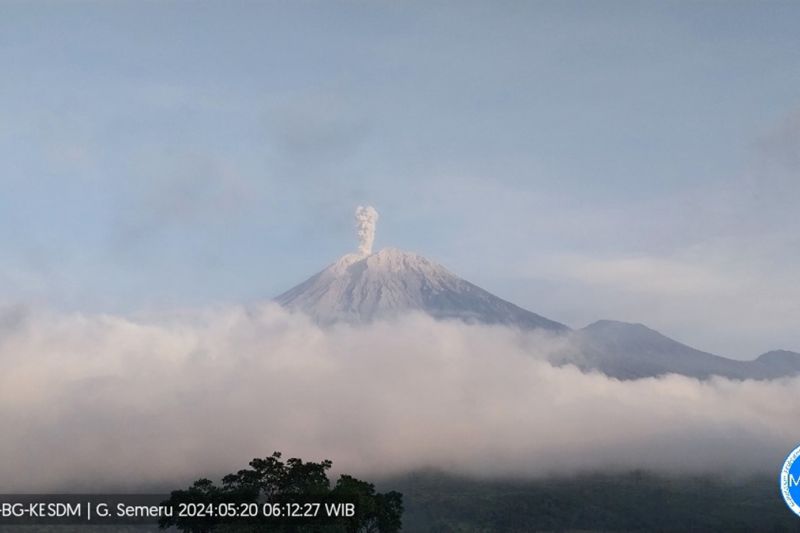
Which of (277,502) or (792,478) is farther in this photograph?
(277,502)

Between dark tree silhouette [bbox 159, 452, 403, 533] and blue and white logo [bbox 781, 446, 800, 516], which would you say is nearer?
blue and white logo [bbox 781, 446, 800, 516]

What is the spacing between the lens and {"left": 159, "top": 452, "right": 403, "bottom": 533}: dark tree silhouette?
3612 inches

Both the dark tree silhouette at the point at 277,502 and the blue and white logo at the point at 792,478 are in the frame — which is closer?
the blue and white logo at the point at 792,478

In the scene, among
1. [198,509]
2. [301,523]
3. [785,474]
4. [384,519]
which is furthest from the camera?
[384,519]

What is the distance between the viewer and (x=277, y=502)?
96.3 metres

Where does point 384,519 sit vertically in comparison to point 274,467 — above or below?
below

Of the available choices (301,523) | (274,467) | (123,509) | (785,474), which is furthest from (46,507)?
(785,474)

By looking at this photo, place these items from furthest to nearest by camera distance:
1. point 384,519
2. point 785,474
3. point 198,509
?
1. point 384,519
2. point 198,509
3. point 785,474

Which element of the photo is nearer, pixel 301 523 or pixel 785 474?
pixel 785 474

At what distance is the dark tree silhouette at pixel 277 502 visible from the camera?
301ft

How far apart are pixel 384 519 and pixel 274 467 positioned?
1647cm

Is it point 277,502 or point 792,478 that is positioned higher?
point 792,478

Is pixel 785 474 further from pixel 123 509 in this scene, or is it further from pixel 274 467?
pixel 123 509

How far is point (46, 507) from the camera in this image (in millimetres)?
113375
